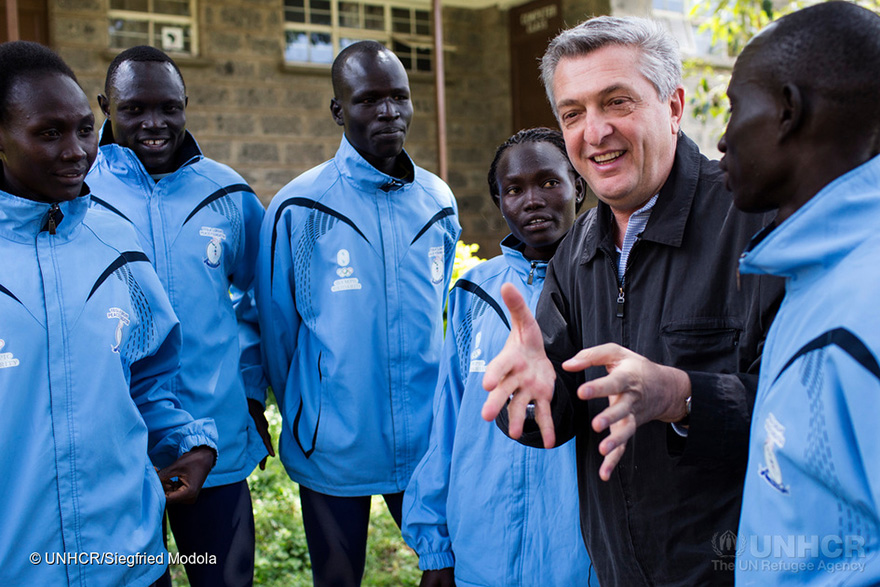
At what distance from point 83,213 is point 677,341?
168cm

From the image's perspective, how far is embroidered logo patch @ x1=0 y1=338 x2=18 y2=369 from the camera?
199cm

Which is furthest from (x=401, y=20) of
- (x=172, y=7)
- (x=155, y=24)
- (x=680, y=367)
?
(x=680, y=367)

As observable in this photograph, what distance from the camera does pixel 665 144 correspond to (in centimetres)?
197

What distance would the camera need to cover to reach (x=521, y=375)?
164 centimetres

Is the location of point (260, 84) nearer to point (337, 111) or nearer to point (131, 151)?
point (337, 111)

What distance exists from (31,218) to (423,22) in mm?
8378

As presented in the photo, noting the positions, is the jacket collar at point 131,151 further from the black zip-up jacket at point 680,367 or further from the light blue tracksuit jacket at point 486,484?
the black zip-up jacket at point 680,367

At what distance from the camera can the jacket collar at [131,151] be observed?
2.91 metres

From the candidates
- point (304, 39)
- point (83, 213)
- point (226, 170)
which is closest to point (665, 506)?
point (83, 213)

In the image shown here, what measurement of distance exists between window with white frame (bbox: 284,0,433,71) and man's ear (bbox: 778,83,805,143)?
26.3ft

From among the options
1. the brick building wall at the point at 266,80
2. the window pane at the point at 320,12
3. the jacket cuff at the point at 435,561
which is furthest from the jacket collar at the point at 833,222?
the window pane at the point at 320,12

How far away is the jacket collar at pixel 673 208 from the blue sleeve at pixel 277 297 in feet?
4.75

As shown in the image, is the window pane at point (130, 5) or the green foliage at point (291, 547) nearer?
the green foliage at point (291, 547)

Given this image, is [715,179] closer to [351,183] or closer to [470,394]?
[470,394]
